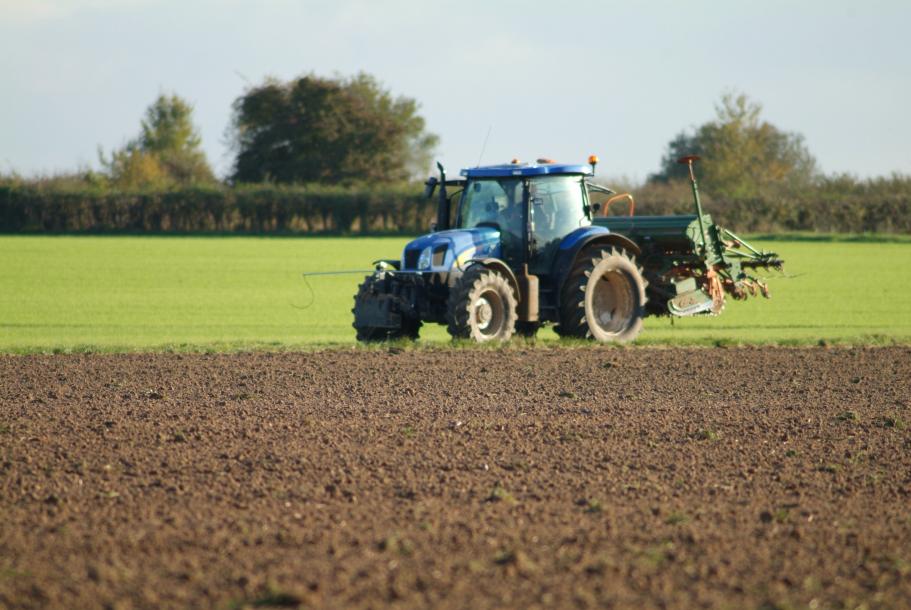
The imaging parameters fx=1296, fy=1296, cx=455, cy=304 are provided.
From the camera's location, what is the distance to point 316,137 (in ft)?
242

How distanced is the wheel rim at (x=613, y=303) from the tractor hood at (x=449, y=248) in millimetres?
1657

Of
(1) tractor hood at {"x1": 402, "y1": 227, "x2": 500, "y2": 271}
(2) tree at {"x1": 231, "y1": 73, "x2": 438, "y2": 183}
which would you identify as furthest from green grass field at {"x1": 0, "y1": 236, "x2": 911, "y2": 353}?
(2) tree at {"x1": 231, "y1": 73, "x2": 438, "y2": 183}

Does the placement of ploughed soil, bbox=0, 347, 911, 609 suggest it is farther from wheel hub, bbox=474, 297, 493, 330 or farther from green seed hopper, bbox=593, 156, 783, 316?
green seed hopper, bbox=593, 156, 783, 316

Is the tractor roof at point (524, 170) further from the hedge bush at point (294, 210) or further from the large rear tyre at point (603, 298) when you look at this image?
the hedge bush at point (294, 210)

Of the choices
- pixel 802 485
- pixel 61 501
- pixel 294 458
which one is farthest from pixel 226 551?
pixel 802 485

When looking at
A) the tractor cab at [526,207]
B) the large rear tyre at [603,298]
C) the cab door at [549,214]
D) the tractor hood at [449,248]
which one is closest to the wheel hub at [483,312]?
the tractor hood at [449,248]

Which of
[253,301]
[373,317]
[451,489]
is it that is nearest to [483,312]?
[373,317]

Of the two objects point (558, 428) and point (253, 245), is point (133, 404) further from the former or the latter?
point (253, 245)

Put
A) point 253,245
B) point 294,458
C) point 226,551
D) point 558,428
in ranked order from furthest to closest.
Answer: point 253,245, point 558,428, point 294,458, point 226,551

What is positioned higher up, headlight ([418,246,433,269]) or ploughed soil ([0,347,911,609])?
headlight ([418,246,433,269])

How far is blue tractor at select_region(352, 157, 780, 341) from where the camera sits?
14719 mm

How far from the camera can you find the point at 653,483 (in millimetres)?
7805

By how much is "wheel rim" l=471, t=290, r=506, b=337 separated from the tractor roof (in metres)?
1.42

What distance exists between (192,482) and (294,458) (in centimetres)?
90
